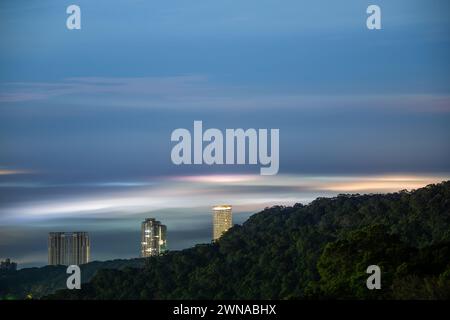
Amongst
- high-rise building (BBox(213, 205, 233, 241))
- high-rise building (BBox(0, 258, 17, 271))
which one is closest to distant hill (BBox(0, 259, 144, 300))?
high-rise building (BBox(0, 258, 17, 271))

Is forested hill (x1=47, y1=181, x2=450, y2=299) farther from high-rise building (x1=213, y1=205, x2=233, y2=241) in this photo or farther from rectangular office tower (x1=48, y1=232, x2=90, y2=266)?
rectangular office tower (x1=48, y1=232, x2=90, y2=266)

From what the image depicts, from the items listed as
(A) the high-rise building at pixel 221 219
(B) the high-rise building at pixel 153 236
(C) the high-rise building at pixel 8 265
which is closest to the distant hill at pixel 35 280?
(C) the high-rise building at pixel 8 265

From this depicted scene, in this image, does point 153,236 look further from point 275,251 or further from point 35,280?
point 275,251

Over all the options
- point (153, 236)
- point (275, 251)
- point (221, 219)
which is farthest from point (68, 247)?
point (275, 251)

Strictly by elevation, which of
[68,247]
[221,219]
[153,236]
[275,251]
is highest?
[221,219]
